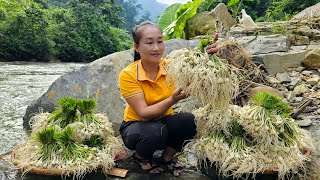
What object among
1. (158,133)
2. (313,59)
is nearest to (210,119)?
(158,133)

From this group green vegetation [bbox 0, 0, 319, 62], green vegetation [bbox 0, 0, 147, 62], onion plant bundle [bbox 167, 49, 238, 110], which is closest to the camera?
onion plant bundle [bbox 167, 49, 238, 110]

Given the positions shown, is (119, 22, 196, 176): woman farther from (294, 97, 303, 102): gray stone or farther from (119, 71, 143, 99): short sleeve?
(294, 97, 303, 102): gray stone

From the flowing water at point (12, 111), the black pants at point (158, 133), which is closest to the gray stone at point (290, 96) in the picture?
the black pants at point (158, 133)

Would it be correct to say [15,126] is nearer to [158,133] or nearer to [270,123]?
[158,133]

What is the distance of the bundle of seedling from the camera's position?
8.35 ft

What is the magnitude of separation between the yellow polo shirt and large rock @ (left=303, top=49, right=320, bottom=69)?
262 centimetres

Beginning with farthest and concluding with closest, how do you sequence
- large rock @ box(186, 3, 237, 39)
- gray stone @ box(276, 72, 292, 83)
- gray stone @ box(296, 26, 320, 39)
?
large rock @ box(186, 3, 237, 39) < gray stone @ box(296, 26, 320, 39) < gray stone @ box(276, 72, 292, 83)

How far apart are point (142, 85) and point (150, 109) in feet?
0.78

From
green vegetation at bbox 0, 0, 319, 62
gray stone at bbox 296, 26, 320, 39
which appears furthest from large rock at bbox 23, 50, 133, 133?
green vegetation at bbox 0, 0, 319, 62

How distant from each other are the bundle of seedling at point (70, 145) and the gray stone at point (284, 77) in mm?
A: 2419

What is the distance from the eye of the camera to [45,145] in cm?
265

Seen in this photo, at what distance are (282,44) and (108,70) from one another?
2442mm

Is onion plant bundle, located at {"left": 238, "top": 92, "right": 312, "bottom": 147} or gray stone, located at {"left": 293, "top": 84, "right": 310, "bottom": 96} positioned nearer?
onion plant bundle, located at {"left": 238, "top": 92, "right": 312, "bottom": 147}

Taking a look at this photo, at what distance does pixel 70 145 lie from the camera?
2.66 m
